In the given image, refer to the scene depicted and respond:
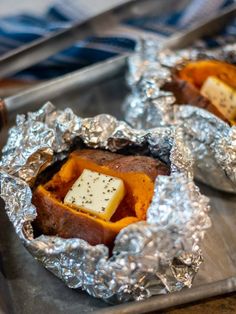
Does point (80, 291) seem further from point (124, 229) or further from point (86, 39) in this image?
point (86, 39)

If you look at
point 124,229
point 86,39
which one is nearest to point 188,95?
point 86,39

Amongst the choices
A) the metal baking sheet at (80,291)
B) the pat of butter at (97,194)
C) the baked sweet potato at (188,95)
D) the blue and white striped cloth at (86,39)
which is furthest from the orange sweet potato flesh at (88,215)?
the blue and white striped cloth at (86,39)

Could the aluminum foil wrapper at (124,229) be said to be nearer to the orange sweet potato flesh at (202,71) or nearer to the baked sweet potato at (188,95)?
the baked sweet potato at (188,95)

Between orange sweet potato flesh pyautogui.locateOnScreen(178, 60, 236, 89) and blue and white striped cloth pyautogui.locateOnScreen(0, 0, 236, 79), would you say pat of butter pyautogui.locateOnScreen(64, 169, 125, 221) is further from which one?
blue and white striped cloth pyautogui.locateOnScreen(0, 0, 236, 79)

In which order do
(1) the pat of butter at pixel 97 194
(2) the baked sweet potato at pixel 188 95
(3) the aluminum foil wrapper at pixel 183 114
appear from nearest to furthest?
(1) the pat of butter at pixel 97 194, (3) the aluminum foil wrapper at pixel 183 114, (2) the baked sweet potato at pixel 188 95

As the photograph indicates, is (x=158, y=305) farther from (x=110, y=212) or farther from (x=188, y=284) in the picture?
(x=110, y=212)

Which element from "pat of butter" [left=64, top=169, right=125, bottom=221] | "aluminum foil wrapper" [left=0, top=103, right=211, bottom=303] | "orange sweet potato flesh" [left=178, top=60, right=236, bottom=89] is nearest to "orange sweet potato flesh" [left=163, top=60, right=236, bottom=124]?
"orange sweet potato flesh" [left=178, top=60, right=236, bottom=89]
